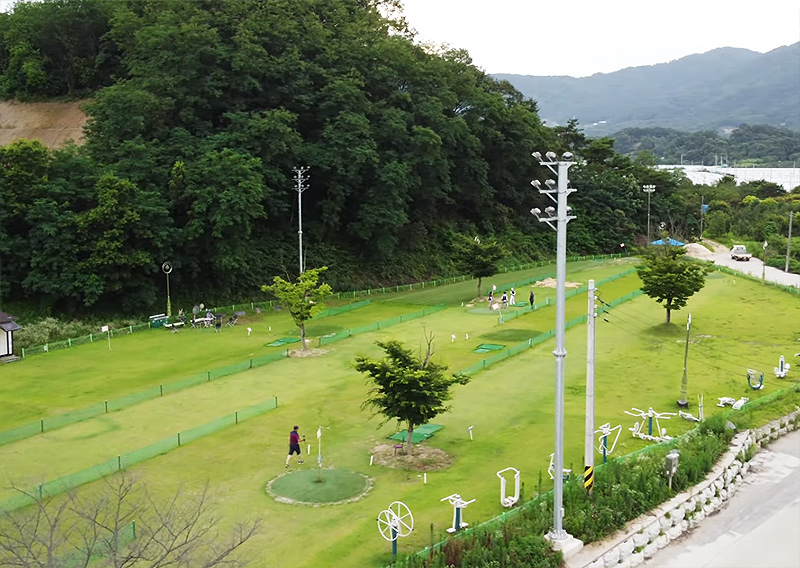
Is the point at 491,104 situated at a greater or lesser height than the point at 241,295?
greater

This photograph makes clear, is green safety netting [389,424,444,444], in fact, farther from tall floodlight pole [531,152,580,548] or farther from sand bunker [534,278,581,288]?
sand bunker [534,278,581,288]

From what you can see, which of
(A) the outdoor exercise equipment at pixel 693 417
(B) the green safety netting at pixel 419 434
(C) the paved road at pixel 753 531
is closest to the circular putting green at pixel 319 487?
(B) the green safety netting at pixel 419 434

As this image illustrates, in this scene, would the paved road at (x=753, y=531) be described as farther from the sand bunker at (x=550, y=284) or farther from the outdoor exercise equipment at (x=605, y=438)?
the sand bunker at (x=550, y=284)

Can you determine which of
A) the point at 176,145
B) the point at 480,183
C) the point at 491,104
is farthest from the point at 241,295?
the point at 491,104

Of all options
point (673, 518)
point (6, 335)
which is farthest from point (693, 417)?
point (6, 335)

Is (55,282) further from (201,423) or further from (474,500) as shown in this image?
(474,500)

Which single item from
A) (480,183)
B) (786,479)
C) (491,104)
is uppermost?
(491,104)
